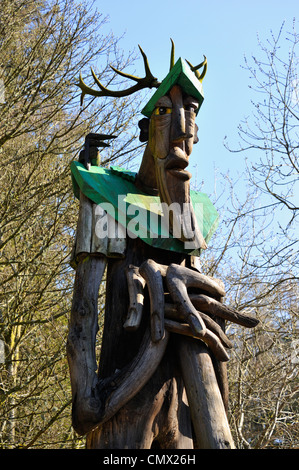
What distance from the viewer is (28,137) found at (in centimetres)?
852

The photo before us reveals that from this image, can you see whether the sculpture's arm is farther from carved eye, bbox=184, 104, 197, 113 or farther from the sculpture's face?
carved eye, bbox=184, 104, 197, 113

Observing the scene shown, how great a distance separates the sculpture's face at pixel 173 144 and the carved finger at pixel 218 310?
0.39m

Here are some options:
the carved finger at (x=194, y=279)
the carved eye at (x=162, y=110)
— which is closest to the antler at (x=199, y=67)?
the carved eye at (x=162, y=110)

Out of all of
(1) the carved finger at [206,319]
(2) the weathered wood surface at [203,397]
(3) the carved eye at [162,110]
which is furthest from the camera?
(3) the carved eye at [162,110]

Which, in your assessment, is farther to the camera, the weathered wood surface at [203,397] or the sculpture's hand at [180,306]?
the sculpture's hand at [180,306]

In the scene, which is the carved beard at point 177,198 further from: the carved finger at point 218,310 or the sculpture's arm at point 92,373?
the sculpture's arm at point 92,373

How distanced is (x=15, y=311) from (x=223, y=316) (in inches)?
159

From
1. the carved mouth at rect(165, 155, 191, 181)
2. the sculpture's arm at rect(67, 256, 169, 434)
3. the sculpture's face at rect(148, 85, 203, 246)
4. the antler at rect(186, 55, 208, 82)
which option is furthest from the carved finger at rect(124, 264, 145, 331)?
the antler at rect(186, 55, 208, 82)

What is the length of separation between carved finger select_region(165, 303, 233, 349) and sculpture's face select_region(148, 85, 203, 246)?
0.47 metres

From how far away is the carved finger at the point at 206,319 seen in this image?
3.34 meters

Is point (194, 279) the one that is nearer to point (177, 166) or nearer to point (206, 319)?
point (206, 319)

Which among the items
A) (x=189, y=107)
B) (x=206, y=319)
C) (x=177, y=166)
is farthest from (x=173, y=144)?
(x=206, y=319)

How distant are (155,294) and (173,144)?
A: 91cm
